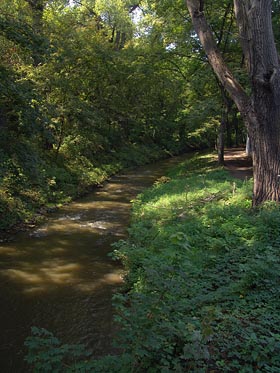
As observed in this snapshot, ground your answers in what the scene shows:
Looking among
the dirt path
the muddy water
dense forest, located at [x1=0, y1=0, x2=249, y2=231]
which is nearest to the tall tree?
dense forest, located at [x1=0, y1=0, x2=249, y2=231]

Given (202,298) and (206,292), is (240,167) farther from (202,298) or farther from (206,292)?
(202,298)

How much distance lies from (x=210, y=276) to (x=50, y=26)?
1563 centimetres

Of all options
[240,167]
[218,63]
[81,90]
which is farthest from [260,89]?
[81,90]

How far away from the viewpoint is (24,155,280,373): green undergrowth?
3314mm

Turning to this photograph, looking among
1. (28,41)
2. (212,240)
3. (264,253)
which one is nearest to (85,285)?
(212,240)

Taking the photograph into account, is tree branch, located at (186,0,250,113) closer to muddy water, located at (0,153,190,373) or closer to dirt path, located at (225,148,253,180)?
muddy water, located at (0,153,190,373)

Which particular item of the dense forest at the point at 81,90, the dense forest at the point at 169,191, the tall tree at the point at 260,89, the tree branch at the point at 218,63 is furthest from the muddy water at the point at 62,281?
the tree branch at the point at 218,63

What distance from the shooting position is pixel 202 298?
4.25m

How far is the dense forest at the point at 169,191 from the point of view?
139 inches

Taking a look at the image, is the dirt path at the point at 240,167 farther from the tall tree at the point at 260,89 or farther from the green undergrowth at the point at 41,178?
the green undergrowth at the point at 41,178

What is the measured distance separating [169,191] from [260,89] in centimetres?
605

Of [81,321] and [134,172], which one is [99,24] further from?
[81,321]

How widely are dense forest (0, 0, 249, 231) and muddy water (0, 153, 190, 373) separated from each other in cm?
160

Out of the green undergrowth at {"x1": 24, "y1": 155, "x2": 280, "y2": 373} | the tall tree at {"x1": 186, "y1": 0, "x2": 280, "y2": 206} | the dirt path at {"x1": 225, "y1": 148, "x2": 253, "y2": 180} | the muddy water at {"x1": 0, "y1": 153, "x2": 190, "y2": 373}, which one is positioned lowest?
the muddy water at {"x1": 0, "y1": 153, "x2": 190, "y2": 373}
